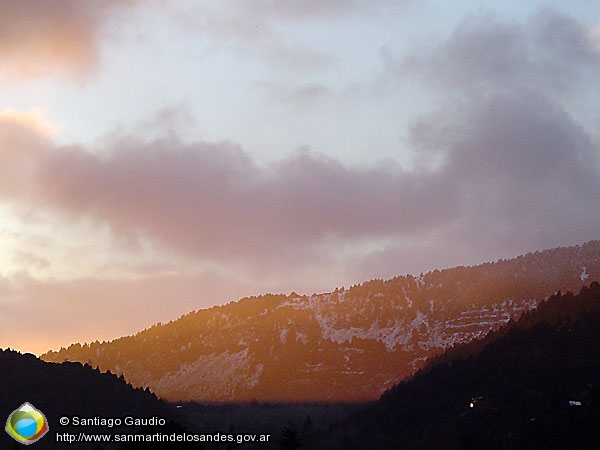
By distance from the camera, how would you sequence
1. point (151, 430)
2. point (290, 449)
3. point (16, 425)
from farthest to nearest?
point (16, 425), point (151, 430), point (290, 449)

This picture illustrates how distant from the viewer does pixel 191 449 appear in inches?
5792

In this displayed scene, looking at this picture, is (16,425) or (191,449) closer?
(191,449)

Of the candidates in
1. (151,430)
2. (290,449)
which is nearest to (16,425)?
(151,430)

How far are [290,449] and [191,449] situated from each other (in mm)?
18438

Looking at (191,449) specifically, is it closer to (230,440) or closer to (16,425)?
(230,440)

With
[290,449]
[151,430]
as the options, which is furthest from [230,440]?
[290,449]

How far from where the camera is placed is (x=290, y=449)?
139 metres

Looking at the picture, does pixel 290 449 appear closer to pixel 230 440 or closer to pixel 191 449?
pixel 191 449

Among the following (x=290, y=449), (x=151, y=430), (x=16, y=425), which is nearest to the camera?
(x=290, y=449)

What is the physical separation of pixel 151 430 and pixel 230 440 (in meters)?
24.1

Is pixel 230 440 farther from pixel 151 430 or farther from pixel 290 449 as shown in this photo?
pixel 290 449

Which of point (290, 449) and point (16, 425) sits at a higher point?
point (16, 425)

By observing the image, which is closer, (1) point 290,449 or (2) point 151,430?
(1) point 290,449

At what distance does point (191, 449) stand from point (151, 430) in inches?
361
